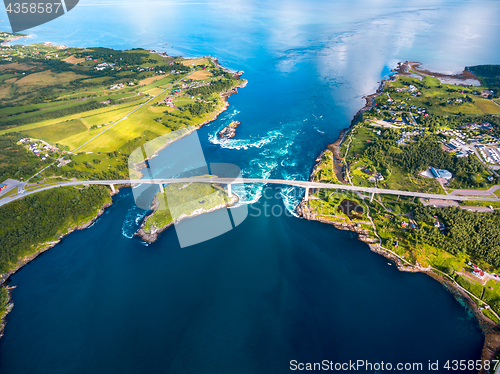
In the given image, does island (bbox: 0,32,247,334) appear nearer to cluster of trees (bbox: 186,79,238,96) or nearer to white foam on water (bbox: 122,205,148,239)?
cluster of trees (bbox: 186,79,238,96)

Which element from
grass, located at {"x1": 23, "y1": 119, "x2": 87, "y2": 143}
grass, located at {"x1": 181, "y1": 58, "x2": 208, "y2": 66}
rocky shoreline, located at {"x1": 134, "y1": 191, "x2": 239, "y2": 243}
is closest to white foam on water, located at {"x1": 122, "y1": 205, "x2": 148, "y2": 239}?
rocky shoreline, located at {"x1": 134, "y1": 191, "x2": 239, "y2": 243}

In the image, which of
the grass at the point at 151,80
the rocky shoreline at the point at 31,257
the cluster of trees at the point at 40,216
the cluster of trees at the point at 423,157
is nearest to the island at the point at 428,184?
the cluster of trees at the point at 423,157

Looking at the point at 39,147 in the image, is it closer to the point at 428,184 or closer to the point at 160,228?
the point at 160,228

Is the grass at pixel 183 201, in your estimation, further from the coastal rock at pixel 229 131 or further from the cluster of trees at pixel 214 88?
the cluster of trees at pixel 214 88

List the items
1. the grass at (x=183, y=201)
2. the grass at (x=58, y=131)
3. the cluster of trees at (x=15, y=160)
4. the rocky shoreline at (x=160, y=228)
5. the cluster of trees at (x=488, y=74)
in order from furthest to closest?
the cluster of trees at (x=488, y=74), the grass at (x=58, y=131), the cluster of trees at (x=15, y=160), the grass at (x=183, y=201), the rocky shoreline at (x=160, y=228)

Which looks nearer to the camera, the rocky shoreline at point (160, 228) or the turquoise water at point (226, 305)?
the turquoise water at point (226, 305)

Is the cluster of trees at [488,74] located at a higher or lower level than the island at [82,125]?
higher

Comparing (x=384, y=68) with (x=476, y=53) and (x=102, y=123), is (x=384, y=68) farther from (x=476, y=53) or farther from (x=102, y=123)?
(x=102, y=123)
